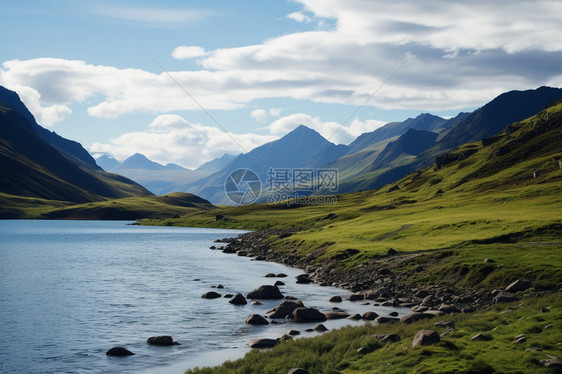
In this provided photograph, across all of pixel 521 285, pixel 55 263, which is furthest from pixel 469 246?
pixel 55 263

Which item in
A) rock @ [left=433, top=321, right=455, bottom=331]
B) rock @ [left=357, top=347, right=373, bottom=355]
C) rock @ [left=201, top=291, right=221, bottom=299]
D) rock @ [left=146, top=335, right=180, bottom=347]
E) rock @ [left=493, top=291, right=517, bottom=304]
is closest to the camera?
rock @ [left=357, top=347, right=373, bottom=355]

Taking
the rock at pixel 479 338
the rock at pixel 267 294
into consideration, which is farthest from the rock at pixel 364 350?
the rock at pixel 267 294

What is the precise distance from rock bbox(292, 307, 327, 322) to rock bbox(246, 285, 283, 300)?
11794 mm

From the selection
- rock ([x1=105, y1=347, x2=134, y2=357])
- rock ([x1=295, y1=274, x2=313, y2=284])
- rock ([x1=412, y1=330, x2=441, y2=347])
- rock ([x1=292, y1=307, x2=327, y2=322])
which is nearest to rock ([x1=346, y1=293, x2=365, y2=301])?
rock ([x1=292, y1=307, x2=327, y2=322])

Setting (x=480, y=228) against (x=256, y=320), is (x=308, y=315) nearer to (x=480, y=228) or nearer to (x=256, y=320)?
(x=256, y=320)

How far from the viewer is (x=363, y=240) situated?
8912 cm

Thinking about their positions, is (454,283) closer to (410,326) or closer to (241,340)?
(410,326)

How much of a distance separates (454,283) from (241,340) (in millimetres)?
27568

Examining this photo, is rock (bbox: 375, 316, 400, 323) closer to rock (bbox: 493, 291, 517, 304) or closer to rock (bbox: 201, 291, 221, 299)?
rock (bbox: 493, 291, 517, 304)

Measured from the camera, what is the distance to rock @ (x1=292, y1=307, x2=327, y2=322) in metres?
44.6

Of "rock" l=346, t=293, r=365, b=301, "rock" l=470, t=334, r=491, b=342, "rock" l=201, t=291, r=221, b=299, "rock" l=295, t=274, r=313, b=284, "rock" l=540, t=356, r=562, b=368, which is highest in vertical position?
"rock" l=540, t=356, r=562, b=368

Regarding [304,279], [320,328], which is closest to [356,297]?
[320,328]

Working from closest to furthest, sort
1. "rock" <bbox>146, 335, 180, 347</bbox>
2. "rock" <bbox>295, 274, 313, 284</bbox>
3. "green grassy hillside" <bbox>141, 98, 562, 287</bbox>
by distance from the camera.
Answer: "rock" <bbox>146, 335, 180, 347</bbox>, "green grassy hillside" <bbox>141, 98, 562, 287</bbox>, "rock" <bbox>295, 274, 313, 284</bbox>

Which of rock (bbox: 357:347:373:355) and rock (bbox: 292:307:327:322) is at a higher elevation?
rock (bbox: 357:347:373:355)
